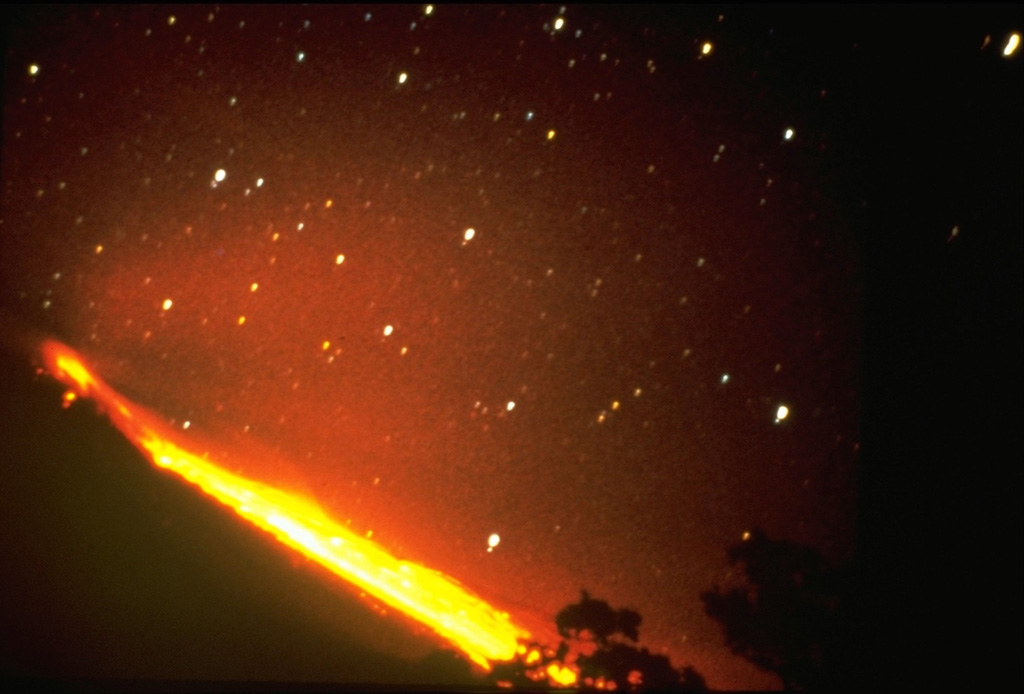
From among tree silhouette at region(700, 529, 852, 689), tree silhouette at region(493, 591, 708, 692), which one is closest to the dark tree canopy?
tree silhouette at region(493, 591, 708, 692)

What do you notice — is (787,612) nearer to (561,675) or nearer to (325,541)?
(561,675)

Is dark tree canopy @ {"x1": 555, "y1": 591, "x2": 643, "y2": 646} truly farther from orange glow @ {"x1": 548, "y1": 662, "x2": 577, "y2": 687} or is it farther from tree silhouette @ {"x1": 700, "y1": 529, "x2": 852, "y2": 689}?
tree silhouette @ {"x1": 700, "y1": 529, "x2": 852, "y2": 689}

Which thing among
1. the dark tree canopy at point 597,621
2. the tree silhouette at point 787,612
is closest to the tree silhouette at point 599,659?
the dark tree canopy at point 597,621

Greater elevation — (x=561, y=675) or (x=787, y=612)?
(x=787, y=612)

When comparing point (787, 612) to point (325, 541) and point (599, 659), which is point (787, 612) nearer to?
point (599, 659)

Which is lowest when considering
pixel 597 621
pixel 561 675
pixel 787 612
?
pixel 561 675

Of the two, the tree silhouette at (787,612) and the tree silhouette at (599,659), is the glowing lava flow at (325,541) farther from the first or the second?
the tree silhouette at (787,612)

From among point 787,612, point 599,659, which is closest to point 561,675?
point 599,659

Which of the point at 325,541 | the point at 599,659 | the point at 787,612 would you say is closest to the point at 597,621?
the point at 599,659
